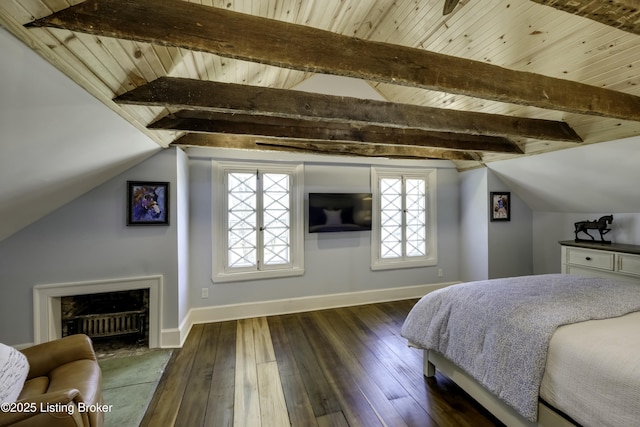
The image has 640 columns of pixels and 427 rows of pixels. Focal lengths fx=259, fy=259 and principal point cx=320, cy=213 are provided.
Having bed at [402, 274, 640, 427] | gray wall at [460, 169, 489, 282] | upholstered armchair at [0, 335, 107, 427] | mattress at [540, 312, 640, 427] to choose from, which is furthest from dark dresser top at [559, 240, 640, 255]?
upholstered armchair at [0, 335, 107, 427]

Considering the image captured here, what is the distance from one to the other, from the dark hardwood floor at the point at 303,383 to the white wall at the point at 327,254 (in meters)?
0.49

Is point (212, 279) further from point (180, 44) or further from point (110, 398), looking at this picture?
point (180, 44)

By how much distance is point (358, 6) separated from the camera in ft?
6.13

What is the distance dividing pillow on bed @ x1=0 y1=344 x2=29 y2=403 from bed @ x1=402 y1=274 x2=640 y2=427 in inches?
94.9

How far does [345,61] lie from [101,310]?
3.43 metres

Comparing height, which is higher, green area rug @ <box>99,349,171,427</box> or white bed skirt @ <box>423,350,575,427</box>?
white bed skirt @ <box>423,350,575,427</box>

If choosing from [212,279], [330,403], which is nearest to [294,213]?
[212,279]

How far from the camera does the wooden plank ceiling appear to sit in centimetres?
107

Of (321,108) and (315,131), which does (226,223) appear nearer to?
(315,131)

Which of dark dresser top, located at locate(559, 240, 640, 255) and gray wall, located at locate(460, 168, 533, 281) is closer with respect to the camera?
dark dresser top, located at locate(559, 240, 640, 255)

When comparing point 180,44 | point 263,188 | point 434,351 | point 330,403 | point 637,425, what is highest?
point 180,44

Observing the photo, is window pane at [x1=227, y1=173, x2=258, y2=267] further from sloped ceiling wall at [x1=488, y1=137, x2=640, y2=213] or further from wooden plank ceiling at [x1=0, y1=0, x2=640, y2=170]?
sloped ceiling wall at [x1=488, y1=137, x2=640, y2=213]

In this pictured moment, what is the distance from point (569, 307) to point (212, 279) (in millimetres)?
3393

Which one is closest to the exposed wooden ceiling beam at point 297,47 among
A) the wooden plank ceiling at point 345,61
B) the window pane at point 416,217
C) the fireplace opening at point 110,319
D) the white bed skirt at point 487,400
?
the wooden plank ceiling at point 345,61
